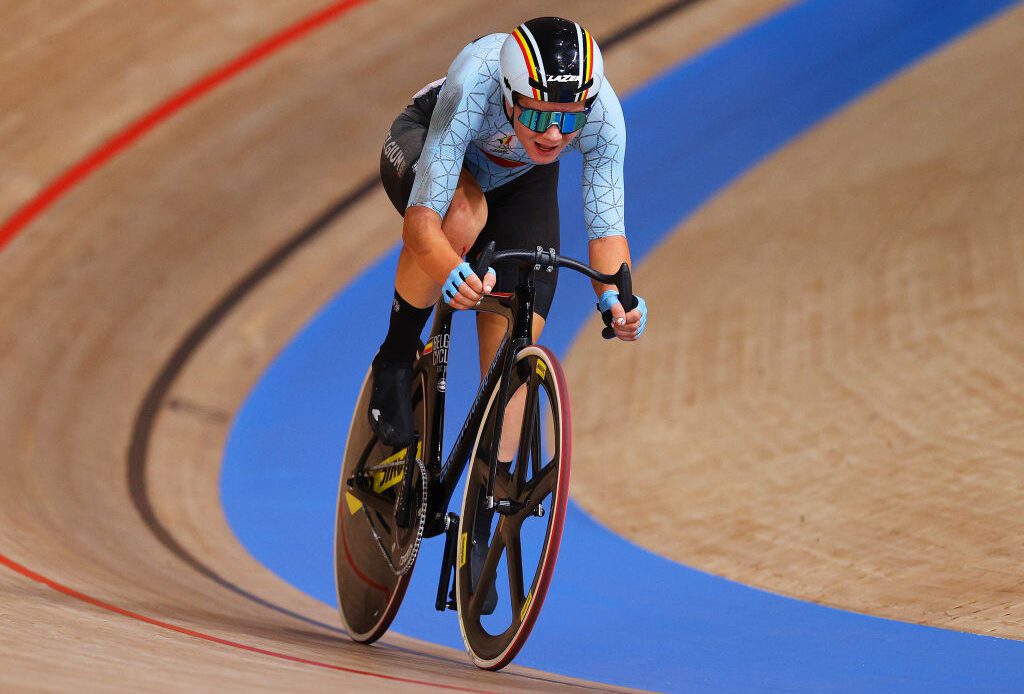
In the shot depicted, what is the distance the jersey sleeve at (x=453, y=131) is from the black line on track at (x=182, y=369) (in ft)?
3.12

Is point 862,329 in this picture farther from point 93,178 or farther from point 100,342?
point 93,178

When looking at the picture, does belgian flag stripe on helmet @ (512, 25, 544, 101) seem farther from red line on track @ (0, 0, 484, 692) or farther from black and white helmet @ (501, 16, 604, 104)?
red line on track @ (0, 0, 484, 692)

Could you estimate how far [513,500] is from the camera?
2.35 meters

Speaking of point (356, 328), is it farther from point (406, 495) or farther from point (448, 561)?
point (448, 561)

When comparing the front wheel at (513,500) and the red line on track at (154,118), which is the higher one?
the red line on track at (154,118)

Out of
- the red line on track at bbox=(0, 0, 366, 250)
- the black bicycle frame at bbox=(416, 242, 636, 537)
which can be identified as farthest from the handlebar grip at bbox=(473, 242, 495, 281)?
the red line on track at bbox=(0, 0, 366, 250)

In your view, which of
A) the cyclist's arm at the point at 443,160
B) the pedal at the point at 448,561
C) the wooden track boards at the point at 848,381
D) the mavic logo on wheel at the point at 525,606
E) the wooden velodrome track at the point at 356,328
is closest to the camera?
the mavic logo on wheel at the point at 525,606

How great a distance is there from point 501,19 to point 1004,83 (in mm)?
2582

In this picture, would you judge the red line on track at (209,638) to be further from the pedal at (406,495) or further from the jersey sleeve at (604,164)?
the jersey sleeve at (604,164)

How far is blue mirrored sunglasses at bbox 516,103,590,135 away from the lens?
2.29 m

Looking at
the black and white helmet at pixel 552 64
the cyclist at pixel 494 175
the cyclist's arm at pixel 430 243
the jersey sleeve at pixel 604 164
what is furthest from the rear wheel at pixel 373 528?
the black and white helmet at pixel 552 64

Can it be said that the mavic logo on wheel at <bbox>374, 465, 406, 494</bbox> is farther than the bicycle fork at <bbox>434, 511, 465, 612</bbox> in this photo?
Yes

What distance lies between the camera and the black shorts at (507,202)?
267 centimetres

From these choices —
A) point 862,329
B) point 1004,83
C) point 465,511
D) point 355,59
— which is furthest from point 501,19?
point 465,511
